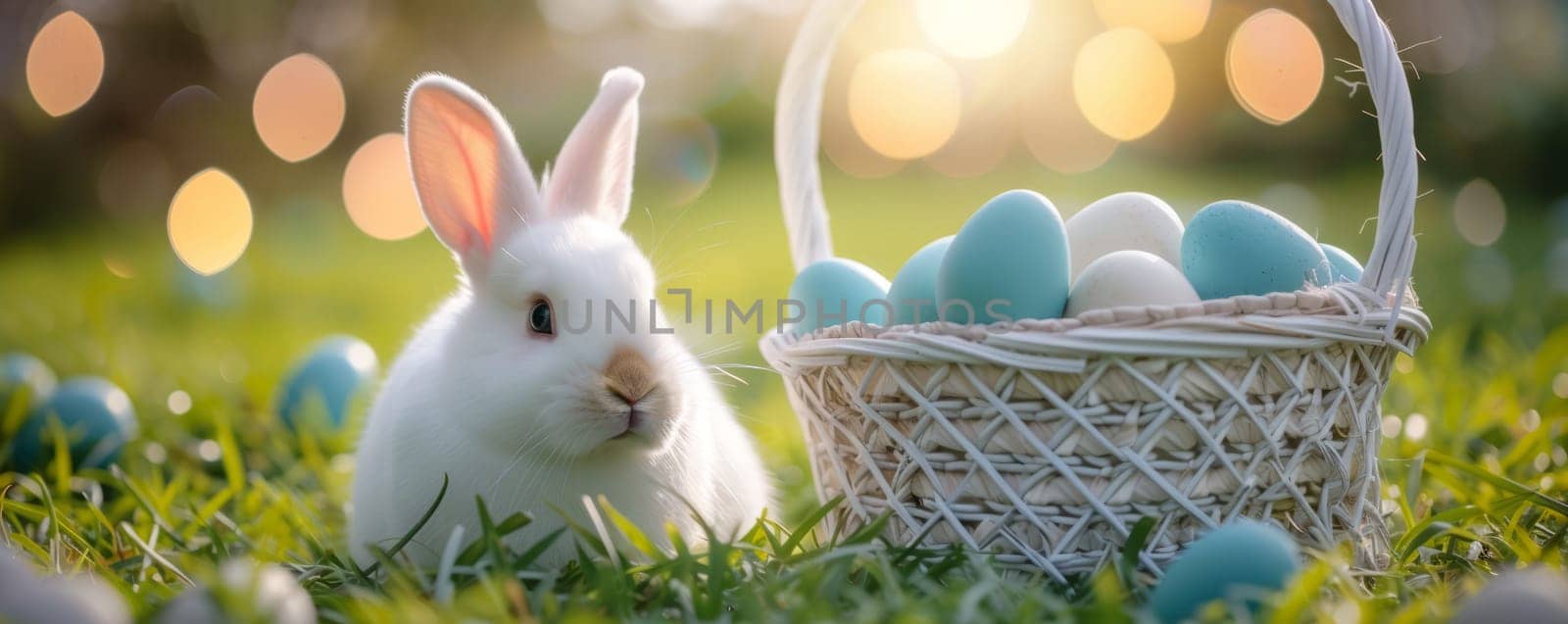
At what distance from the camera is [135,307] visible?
5199 mm

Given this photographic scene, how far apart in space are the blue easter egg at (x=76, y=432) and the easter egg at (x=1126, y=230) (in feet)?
7.68

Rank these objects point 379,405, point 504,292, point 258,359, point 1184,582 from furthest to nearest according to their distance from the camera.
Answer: point 258,359 → point 379,405 → point 504,292 → point 1184,582

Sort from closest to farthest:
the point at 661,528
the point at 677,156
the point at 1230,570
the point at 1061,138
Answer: the point at 1230,570
the point at 661,528
the point at 677,156
the point at 1061,138

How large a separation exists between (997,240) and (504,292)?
2.81ft

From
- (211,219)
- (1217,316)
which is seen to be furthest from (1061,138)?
(1217,316)

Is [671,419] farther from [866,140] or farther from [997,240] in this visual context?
[866,140]

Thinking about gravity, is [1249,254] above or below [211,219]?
above

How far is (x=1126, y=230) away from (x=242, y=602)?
5.12 ft

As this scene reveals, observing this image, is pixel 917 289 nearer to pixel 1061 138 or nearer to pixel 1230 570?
pixel 1230 570

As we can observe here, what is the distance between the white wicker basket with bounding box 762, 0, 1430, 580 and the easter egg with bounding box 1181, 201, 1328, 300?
142 mm

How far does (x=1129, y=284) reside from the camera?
5.84 ft

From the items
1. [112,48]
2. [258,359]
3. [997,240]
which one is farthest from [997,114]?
[112,48]

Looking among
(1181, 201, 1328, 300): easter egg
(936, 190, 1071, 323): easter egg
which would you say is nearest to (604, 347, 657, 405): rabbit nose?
(936, 190, 1071, 323): easter egg

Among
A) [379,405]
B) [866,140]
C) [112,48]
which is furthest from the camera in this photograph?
[112,48]
